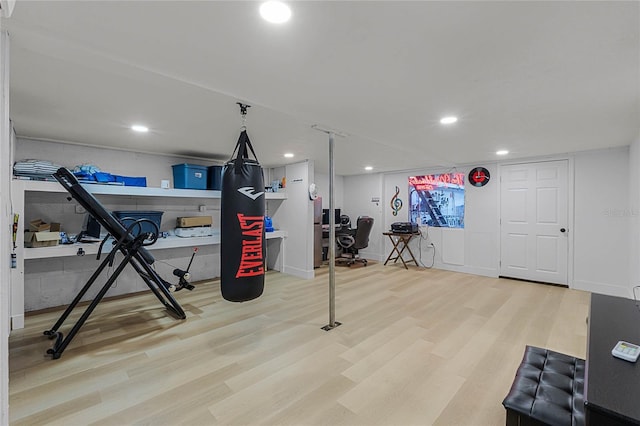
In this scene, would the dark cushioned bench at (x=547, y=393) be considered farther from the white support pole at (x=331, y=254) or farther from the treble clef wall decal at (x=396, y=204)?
the treble clef wall decal at (x=396, y=204)

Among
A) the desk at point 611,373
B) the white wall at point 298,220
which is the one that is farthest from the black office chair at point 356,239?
the desk at point 611,373

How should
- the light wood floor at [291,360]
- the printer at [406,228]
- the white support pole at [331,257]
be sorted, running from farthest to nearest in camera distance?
the printer at [406,228] → the white support pole at [331,257] → the light wood floor at [291,360]

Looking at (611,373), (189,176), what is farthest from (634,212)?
(189,176)

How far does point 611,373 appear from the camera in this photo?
111 centimetres

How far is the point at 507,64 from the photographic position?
1.81 metres

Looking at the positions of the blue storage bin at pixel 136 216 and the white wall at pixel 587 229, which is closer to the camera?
the blue storage bin at pixel 136 216

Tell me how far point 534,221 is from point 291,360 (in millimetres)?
4974

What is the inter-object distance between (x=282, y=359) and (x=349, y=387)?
679 millimetres

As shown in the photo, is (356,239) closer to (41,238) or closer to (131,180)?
(131,180)

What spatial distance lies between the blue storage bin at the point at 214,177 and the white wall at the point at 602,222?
5849mm

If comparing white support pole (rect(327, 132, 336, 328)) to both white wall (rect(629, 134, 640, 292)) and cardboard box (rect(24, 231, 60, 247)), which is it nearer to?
cardboard box (rect(24, 231, 60, 247))

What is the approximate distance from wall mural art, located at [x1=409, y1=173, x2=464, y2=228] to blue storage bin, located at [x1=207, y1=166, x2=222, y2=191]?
4375mm

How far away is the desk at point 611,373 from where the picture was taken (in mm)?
911

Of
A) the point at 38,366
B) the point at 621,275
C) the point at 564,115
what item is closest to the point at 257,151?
the point at 38,366
